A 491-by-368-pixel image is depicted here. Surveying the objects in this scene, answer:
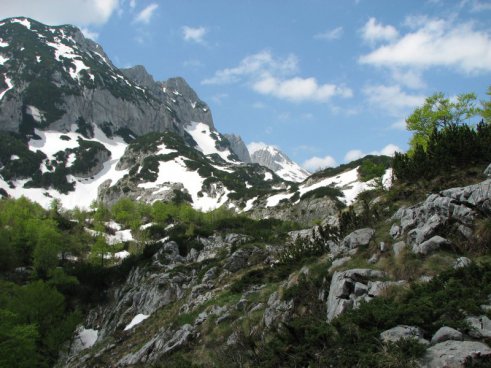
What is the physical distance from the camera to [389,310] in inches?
381

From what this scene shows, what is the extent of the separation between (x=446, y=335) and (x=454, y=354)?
0.77 metres

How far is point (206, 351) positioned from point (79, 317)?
31189 mm

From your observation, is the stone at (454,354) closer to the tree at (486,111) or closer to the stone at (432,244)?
the stone at (432,244)

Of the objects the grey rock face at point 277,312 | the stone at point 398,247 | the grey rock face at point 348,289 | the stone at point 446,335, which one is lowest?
the stone at point 446,335

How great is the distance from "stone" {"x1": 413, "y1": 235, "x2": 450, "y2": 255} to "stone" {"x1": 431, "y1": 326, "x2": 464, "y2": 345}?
16.0ft

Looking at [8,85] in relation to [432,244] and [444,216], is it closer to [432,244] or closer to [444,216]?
[444,216]

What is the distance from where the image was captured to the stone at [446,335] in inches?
311

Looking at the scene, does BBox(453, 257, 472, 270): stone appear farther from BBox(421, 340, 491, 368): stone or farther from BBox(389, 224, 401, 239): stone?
BBox(421, 340, 491, 368): stone

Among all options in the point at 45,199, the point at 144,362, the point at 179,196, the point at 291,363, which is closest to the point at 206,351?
the point at 144,362

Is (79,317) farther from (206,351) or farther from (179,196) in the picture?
(179,196)

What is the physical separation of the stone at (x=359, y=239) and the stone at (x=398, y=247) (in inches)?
94.7

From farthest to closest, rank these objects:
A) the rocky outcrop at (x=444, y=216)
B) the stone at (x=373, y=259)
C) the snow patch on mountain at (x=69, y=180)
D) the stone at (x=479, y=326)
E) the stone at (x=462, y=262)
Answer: the snow patch on mountain at (x=69, y=180) → the stone at (x=373, y=259) → the rocky outcrop at (x=444, y=216) → the stone at (x=462, y=262) → the stone at (x=479, y=326)

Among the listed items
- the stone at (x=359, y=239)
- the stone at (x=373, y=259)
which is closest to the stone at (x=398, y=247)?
the stone at (x=373, y=259)

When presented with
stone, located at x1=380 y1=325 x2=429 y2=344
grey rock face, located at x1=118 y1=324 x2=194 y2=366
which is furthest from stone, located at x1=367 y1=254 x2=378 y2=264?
grey rock face, located at x1=118 y1=324 x2=194 y2=366
